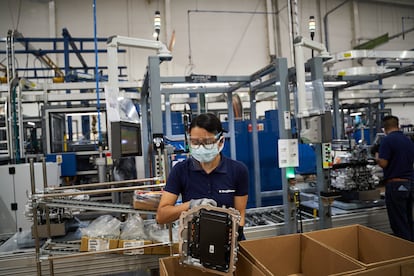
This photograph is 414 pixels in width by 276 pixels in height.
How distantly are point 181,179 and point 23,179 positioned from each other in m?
3.02

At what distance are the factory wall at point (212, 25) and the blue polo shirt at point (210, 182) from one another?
6408 mm

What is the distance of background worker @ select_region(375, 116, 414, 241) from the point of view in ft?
9.37

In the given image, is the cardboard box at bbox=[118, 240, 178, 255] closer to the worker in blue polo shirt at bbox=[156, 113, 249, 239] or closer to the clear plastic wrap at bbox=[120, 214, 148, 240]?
the clear plastic wrap at bbox=[120, 214, 148, 240]

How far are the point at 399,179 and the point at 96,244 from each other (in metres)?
2.91

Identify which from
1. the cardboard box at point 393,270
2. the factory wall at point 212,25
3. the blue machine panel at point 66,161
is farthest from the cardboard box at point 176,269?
the factory wall at point 212,25

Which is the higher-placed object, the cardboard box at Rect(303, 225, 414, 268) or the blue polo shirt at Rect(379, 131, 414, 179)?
the blue polo shirt at Rect(379, 131, 414, 179)

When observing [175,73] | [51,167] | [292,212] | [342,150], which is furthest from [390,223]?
[175,73]

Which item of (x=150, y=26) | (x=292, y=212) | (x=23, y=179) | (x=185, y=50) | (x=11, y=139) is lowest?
(x=292, y=212)

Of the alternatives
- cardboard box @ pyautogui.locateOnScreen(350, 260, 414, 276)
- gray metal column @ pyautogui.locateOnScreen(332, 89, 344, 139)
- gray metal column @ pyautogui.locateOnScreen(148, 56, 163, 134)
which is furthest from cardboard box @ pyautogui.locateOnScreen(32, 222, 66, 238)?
gray metal column @ pyautogui.locateOnScreen(332, 89, 344, 139)

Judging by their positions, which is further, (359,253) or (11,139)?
(11,139)

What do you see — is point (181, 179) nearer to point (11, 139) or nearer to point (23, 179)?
point (23, 179)

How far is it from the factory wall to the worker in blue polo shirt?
6.42 m

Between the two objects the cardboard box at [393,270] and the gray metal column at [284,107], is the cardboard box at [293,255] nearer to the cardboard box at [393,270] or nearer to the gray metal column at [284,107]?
the cardboard box at [393,270]

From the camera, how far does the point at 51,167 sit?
12.9 ft
